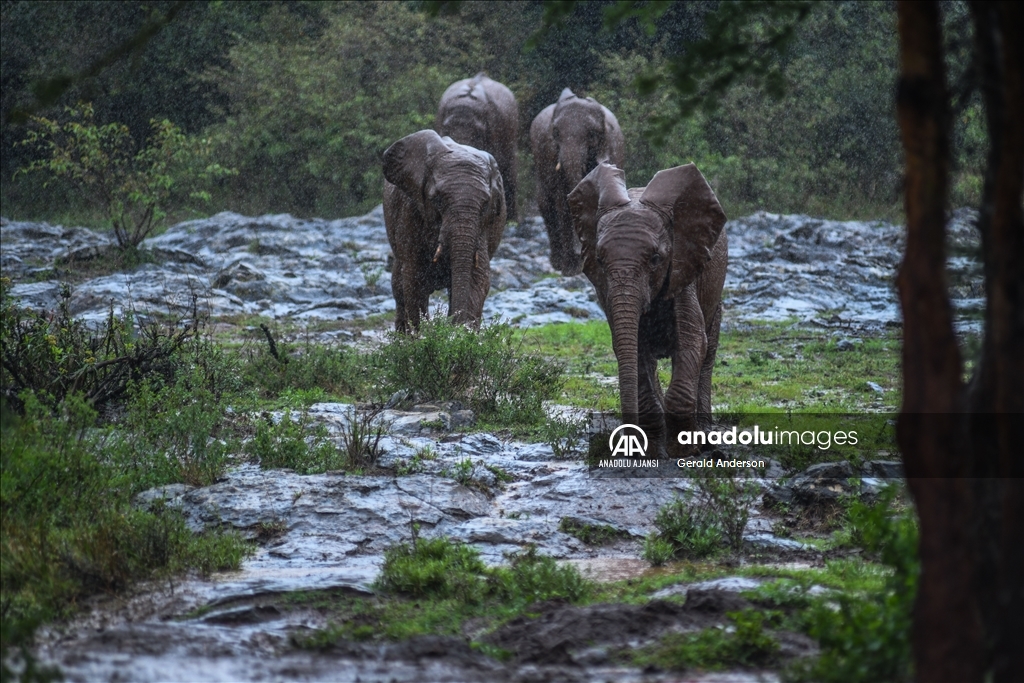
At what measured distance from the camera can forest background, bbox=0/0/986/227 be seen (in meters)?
32.0

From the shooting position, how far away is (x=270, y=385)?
1220cm

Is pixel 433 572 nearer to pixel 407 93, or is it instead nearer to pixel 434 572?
pixel 434 572

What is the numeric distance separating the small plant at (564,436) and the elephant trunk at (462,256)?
2655mm

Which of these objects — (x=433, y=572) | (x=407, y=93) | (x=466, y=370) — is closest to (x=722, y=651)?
(x=433, y=572)

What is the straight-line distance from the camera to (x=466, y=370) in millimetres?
10984

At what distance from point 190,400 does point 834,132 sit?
1084 inches

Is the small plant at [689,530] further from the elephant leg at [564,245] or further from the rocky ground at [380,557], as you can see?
the elephant leg at [564,245]

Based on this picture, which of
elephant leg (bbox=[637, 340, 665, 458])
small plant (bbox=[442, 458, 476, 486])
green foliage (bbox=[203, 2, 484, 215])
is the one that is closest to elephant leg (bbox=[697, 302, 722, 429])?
elephant leg (bbox=[637, 340, 665, 458])

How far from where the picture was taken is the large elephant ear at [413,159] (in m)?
12.4

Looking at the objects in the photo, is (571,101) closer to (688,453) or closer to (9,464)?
(688,453)

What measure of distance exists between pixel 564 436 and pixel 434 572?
3.62m

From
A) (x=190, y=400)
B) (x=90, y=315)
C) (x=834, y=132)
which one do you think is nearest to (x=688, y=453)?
(x=190, y=400)

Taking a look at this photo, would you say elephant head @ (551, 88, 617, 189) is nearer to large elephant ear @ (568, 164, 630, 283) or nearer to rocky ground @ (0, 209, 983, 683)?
rocky ground @ (0, 209, 983, 683)

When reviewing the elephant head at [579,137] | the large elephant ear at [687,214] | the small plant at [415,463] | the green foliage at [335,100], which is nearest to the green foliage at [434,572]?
the small plant at [415,463]
